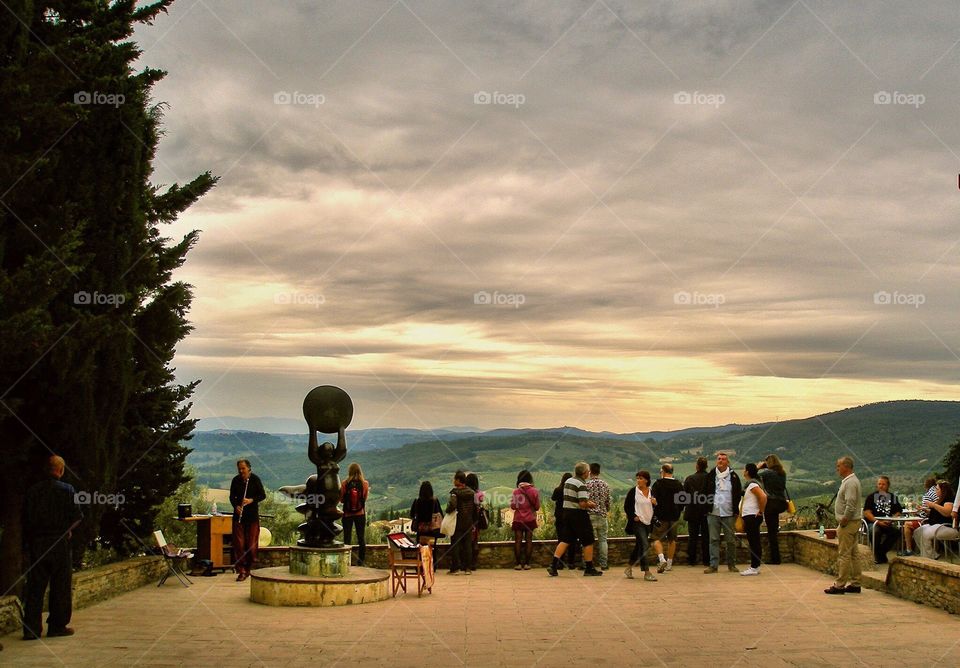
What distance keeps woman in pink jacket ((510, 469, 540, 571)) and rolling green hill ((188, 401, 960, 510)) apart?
181 ft

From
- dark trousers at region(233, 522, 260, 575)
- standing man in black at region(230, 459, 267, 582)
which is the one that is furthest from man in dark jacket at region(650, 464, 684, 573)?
dark trousers at region(233, 522, 260, 575)

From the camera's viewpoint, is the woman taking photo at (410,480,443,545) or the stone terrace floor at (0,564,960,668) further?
the woman taking photo at (410,480,443,545)

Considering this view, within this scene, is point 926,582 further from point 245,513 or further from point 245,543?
point 245,543

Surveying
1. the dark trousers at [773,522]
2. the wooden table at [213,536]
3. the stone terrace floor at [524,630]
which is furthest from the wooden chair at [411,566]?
the dark trousers at [773,522]

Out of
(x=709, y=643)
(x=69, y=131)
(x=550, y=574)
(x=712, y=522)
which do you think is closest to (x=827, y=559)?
(x=712, y=522)

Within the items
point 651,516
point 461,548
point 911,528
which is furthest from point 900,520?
point 461,548

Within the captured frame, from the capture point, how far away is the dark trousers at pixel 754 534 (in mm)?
16266

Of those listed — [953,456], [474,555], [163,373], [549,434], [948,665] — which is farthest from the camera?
[549,434]

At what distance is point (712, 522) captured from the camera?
16.7 metres

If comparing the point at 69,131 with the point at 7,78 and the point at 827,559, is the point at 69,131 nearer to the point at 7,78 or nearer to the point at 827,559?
the point at 7,78

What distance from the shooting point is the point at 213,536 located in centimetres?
1688

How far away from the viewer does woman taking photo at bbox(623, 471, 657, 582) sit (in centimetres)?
1606

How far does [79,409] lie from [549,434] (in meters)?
124

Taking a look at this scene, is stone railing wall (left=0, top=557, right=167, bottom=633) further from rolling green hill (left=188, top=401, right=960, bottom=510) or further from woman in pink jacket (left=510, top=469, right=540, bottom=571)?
rolling green hill (left=188, top=401, right=960, bottom=510)
